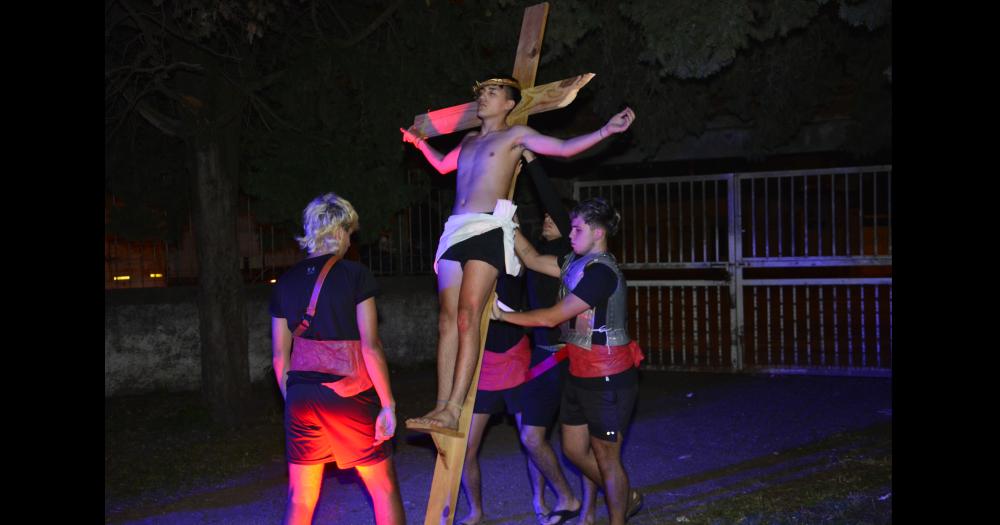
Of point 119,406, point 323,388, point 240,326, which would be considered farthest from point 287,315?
point 119,406

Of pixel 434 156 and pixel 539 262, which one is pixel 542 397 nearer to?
pixel 539 262

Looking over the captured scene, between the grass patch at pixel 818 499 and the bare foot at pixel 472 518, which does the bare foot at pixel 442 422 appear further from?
the grass patch at pixel 818 499

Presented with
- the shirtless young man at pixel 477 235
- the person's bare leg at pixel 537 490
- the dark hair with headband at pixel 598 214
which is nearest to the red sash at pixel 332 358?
the shirtless young man at pixel 477 235

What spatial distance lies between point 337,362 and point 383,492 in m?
0.72

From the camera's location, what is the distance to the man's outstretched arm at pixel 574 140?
468cm

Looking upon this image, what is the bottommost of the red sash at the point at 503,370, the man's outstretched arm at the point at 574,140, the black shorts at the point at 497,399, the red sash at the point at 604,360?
the black shorts at the point at 497,399

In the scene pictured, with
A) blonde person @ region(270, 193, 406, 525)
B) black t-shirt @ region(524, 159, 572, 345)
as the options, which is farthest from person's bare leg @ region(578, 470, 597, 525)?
blonde person @ region(270, 193, 406, 525)

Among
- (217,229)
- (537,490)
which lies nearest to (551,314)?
(537,490)

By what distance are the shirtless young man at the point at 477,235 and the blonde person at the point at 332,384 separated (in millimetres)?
389

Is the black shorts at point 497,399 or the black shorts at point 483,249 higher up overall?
the black shorts at point 483,249

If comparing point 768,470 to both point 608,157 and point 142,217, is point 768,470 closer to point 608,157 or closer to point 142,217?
point 608,157

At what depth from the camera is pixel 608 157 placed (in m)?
12.7

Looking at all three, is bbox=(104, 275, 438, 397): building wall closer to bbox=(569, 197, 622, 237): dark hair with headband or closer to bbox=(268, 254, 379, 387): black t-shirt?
bbox=(268, 254, 379, 387): black t-shirt

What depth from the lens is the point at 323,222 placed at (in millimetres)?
4699
